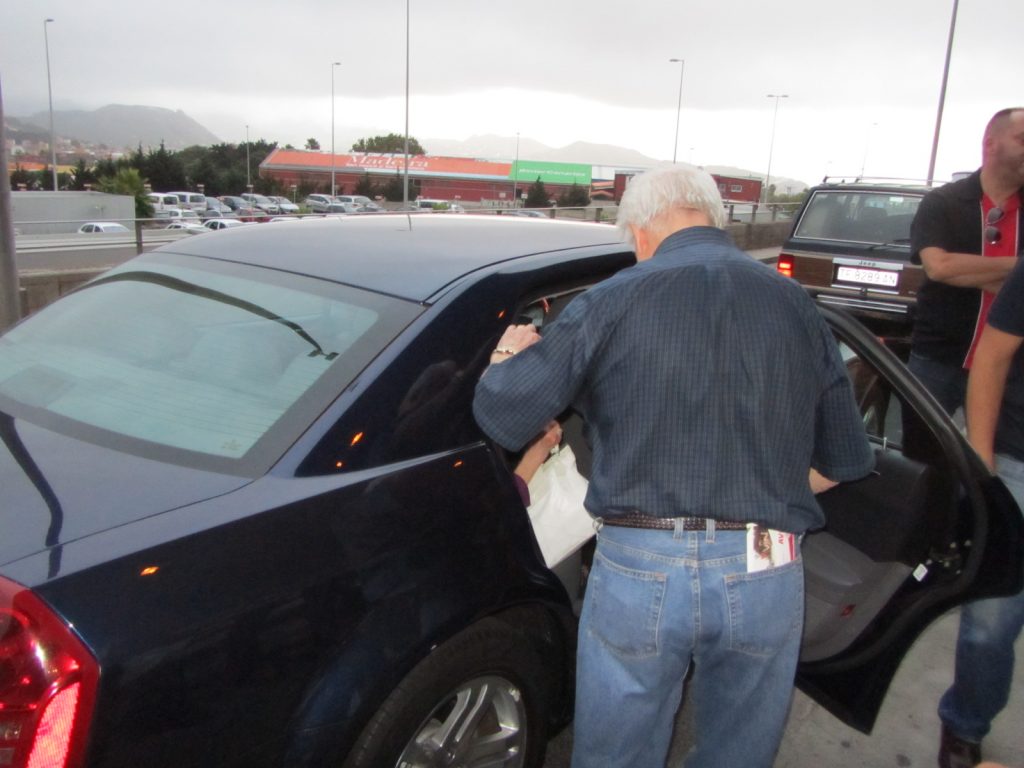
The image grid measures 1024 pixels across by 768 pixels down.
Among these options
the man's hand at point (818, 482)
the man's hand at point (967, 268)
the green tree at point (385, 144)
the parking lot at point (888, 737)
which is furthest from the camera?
the green tree at point (385, 144)

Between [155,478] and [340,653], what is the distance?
1.68ft

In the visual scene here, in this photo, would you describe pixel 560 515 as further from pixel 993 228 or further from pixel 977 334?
pixel 993 228

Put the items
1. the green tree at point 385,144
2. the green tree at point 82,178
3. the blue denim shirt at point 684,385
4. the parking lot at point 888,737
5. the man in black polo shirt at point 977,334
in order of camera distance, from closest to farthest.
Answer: the blue denim shirt at point 684,385 → the man in black polo shirt at point 977,334 → the parking lot at point 888,737 → the green tree at point 82,178 → the green tree at point 385,144

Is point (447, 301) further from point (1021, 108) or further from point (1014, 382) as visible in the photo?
point (1021, 108)

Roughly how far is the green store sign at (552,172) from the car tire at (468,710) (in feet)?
229

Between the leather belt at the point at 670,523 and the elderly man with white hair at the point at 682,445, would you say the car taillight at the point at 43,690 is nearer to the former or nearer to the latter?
the elderly man with white hair at the point at 682,445

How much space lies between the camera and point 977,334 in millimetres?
3225

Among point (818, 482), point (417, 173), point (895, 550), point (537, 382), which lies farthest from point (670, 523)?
point (417, 173)

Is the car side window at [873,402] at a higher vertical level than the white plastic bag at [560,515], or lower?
higher

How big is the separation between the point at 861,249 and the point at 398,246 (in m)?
6.58

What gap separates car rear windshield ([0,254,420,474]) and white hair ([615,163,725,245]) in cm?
58

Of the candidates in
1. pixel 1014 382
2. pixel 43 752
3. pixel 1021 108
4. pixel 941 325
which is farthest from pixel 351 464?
pixel 1021 108

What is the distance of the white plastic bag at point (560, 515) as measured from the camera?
7.89 ft

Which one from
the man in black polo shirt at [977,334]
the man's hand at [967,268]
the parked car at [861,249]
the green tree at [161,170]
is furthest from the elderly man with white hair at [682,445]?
the green tree at [161,170]
